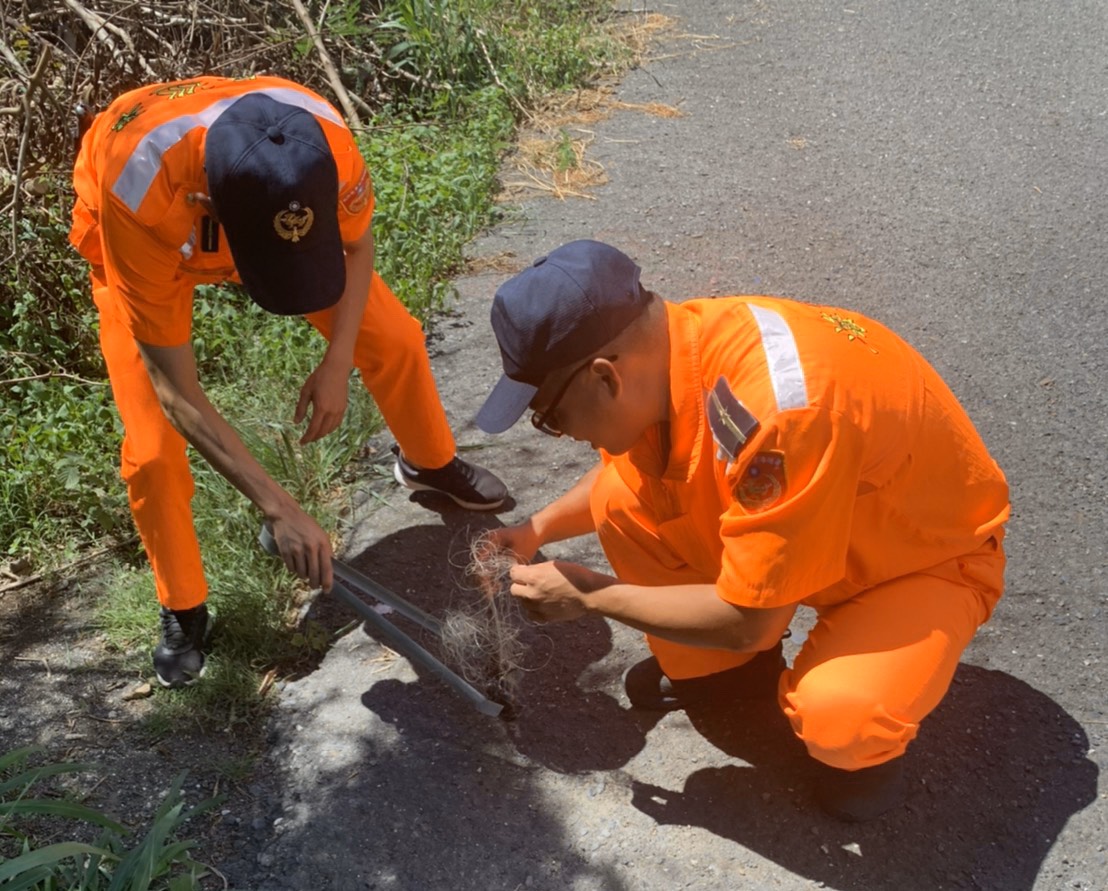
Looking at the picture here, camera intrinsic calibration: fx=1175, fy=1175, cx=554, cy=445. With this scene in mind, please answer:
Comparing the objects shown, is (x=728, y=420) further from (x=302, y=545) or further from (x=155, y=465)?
(x=155, y=465)

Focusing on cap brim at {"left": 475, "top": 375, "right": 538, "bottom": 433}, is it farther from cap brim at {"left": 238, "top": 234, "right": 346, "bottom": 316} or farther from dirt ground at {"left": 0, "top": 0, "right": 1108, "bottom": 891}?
dirt ground at {"left": 0, "top": 0, "right": 1108, "bottom": 891}

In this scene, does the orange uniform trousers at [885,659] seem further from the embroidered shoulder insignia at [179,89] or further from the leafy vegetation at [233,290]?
the embroidered shoulder insignia at [179,89]

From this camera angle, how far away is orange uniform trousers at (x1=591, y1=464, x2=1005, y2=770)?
2.21m

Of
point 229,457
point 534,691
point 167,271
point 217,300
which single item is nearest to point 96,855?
point 229,457

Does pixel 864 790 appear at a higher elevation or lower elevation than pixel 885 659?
lower

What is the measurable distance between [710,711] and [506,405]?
1078 mm

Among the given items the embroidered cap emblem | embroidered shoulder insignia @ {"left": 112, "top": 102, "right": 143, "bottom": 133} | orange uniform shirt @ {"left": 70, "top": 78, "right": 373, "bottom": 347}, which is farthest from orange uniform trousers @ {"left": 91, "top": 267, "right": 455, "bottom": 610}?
the embroidered cap emblem

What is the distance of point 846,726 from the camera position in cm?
221

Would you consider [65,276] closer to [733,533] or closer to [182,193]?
[182,193]

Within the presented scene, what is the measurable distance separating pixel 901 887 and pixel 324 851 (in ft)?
3.93

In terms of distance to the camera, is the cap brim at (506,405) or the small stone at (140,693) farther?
the small stone at (140,693)

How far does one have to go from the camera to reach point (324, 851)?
252 cm

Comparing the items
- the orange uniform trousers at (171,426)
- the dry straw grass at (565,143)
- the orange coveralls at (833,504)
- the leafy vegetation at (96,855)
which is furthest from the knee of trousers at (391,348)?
the dry straw grass at (565,143)

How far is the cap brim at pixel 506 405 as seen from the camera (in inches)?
80.7
